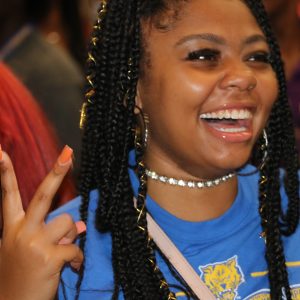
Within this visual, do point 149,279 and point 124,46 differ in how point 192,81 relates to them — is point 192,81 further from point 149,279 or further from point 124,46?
point 149,279

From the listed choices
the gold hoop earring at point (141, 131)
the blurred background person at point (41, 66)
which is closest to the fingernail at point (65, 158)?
the gold hoop earring at point (141, 131)

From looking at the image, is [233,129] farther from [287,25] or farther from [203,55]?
[287,25]

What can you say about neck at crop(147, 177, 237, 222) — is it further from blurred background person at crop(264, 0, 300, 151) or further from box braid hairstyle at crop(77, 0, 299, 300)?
blurred background person at crop(264, 0, 300, 151)

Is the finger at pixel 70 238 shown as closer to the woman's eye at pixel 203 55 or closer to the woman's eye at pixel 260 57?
the woman's eye at pixel 203 55

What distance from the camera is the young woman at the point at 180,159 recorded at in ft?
7.55

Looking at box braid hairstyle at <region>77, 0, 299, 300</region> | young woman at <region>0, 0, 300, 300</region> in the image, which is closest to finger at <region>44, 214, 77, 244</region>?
young woman at <region>0, 0, 300, 300</region>

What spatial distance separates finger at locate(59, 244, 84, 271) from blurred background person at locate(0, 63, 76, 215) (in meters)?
0.47

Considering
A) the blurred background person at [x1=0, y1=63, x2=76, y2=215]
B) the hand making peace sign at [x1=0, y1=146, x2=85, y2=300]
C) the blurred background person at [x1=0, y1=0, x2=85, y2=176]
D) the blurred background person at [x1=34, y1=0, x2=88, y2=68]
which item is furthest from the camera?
the blurred background person at [x1=34, y1=0, x2=88, y2=68]

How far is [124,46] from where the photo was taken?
2.39 metres

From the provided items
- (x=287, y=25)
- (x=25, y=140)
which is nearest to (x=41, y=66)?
(x=25, y=140)

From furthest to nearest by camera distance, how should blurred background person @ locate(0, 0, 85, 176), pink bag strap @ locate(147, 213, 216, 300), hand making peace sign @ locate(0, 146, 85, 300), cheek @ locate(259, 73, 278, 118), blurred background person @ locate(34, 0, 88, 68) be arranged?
blurred background person @ locate(34, 0, 88, 68) → blurred background person @ locate(0, 0, 85, 176) → cheek @ locate(259, 73, 278, 118) → pink bag strap @ locate(147, 213, 216, 300) → hand making peace sign @ locate(0, 146, 85, 300)

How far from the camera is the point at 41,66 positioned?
12.0 feet

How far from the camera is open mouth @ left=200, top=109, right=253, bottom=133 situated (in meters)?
2.31

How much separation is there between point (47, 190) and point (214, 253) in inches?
22.0
